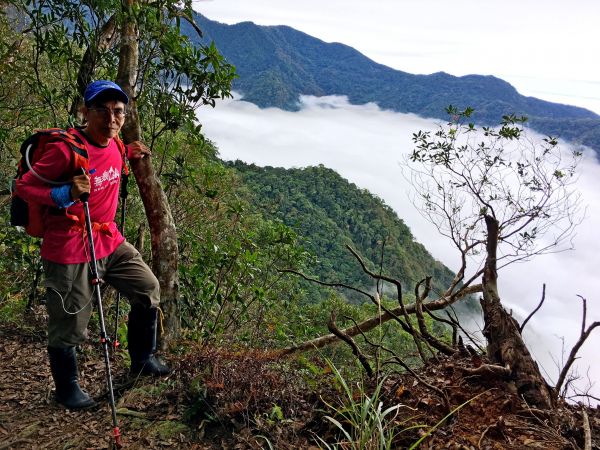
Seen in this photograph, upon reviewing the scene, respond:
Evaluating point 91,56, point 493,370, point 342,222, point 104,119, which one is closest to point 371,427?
point 493,370

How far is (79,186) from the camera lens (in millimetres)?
2541

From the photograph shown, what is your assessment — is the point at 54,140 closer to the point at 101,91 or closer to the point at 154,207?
the point at 101,91

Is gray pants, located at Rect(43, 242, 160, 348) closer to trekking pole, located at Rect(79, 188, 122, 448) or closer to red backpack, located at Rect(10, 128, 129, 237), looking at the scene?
trekking pole, located at Rect(79, 188, 122, 448)

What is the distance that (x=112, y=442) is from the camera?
105 inches

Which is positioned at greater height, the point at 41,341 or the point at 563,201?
the point at 563,201

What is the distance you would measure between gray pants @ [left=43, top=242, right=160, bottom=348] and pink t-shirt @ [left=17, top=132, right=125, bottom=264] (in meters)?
0.07

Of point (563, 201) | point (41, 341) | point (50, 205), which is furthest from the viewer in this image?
point (563, 201)

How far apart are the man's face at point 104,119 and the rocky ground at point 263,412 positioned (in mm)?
1630

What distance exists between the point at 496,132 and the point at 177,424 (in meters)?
5.97

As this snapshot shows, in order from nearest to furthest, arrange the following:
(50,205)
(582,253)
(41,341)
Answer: (50,205) → (41,341) → (582,253)

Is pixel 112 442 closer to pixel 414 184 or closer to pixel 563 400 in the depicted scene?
pixel 563 400

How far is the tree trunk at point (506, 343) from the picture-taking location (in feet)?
8.91

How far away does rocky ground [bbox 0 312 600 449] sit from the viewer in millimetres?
2395

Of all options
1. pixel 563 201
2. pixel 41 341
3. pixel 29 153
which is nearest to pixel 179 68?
pixel 29 153
